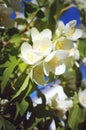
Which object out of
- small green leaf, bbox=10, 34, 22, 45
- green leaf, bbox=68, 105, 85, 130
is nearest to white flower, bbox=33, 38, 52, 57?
small green leaf, bbox=10, 34, 22, 45

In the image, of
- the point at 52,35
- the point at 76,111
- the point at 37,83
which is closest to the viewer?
the point at 37,83

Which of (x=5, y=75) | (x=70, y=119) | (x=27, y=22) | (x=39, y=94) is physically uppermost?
(x=27, y=22)

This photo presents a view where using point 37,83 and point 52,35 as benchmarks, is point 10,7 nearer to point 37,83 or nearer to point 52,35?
point 52,35

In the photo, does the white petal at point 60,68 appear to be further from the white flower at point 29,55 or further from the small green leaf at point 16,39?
the small green leaf at point 16,39

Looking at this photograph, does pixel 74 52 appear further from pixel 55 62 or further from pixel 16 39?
pixel 16 39

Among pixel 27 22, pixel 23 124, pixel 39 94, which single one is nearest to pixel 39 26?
pixel 27 22

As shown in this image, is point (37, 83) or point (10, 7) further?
point (10, 7)
